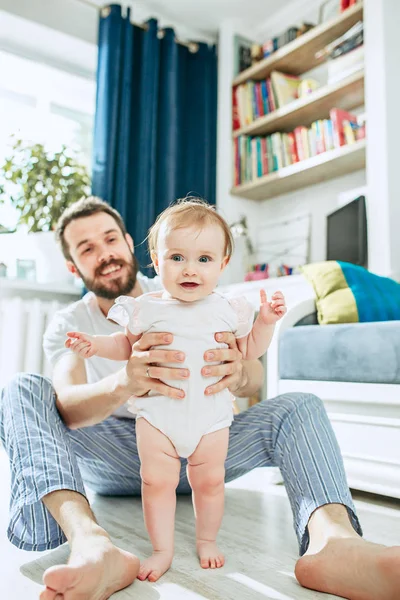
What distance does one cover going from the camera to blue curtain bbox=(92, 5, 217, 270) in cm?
271

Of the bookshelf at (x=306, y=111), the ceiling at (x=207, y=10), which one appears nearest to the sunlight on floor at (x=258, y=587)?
the bookshelf at (x=306, y=111)

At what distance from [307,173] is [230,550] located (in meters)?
2.11

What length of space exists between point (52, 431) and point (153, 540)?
0.90 ft

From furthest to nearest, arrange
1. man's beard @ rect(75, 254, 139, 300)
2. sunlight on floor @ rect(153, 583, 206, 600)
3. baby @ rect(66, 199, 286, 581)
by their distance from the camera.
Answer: man's beard @ rect(75, 254, 139, 300) → baby @ rect(66, 199, 286, 581) → sunlight on floor @ rect(153, 583, 206, 600)

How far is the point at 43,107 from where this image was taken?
289 cm

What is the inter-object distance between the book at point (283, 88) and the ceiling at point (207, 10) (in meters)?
0.42

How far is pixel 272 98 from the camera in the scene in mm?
2875

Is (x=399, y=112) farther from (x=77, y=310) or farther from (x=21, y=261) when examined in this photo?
(x=21, y=261)

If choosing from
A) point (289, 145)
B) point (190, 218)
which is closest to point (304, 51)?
point (289, 145)

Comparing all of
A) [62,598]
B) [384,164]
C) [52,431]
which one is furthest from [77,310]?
[384,164]

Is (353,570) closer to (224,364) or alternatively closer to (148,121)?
(224,364)

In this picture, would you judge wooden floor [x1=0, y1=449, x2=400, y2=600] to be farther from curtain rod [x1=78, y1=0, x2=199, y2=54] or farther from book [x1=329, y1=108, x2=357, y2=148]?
curtain rod [x1=78, y1=0, x2=199, y2=54]

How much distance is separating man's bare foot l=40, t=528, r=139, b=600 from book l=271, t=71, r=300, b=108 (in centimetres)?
253

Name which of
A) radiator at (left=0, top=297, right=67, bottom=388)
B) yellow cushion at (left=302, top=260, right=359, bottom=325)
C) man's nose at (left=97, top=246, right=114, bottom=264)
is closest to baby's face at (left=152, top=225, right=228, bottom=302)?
man's nose at (left=97, top=246, right=114, bottom=264)
